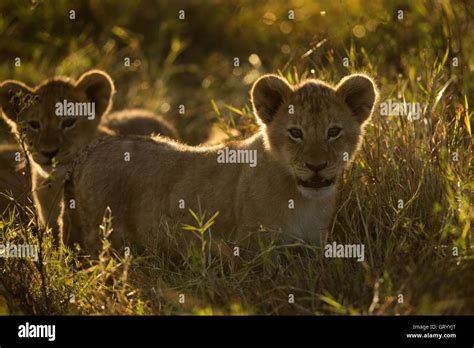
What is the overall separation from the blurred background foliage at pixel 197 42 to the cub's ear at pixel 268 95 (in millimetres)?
1842

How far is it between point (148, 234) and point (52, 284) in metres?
1.33

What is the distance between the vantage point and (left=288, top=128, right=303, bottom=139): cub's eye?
691cm

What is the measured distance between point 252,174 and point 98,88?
2881mm

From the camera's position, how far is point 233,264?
6688 millimetres

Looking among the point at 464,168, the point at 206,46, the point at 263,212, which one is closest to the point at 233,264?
the point at 263,212

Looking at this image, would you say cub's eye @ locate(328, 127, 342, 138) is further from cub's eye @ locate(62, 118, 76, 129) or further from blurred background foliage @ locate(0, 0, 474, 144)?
cub's eye @ locate(62, 118, 76, 129)

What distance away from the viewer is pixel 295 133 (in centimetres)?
695

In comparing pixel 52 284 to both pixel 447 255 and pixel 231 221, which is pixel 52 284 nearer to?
pixel 231 221

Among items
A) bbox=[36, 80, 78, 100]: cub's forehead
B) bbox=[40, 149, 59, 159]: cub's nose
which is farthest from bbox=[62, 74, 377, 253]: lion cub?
bbox=[36, 80, 78, 100]: cub's forehead

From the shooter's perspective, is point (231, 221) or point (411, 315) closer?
point (411, 315)

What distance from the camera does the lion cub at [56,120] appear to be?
8633 millimetres

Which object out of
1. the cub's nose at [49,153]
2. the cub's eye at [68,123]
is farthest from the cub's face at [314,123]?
the cub's eye at [68,123]

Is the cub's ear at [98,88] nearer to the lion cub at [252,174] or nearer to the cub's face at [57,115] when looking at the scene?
the cub's face at [57,115]

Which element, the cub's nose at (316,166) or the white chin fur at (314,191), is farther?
the white chin fur at (314,191)
